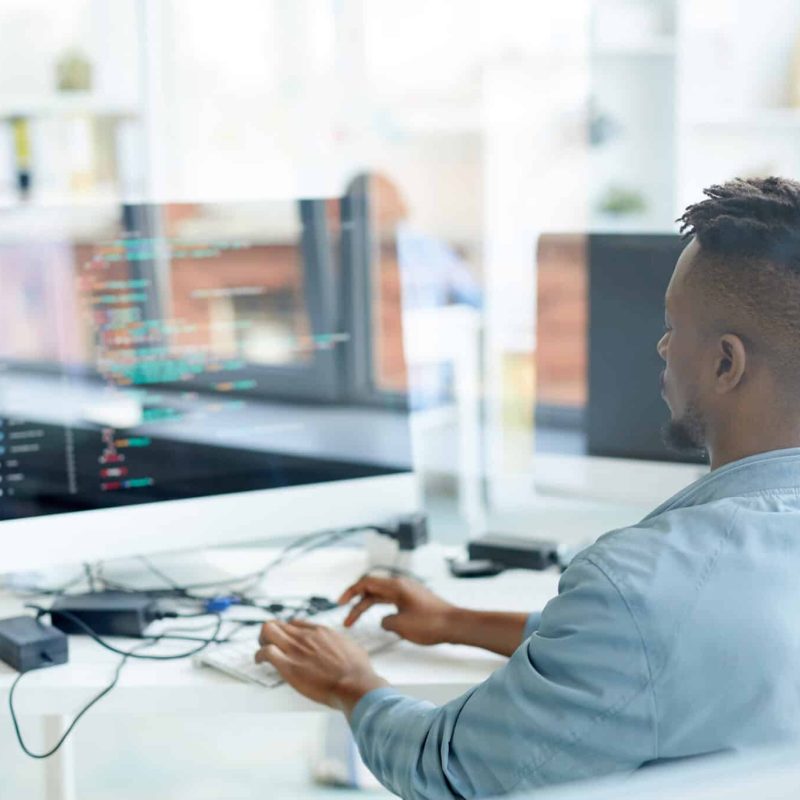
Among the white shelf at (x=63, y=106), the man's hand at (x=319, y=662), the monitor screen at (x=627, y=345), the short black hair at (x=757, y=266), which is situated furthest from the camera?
the white shelf at (x=63, y=106)

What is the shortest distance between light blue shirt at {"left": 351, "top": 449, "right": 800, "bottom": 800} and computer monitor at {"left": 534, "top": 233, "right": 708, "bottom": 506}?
0.73 m

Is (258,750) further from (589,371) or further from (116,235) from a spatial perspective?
(116,235)

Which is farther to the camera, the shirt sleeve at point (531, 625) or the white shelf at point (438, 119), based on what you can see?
the white shelf at point (438, 119)

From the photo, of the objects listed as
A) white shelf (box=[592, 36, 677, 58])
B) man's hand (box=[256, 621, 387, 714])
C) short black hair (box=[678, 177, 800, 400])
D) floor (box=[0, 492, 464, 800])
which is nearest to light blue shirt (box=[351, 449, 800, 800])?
short black hair (box=[678, 177, 800, 400])

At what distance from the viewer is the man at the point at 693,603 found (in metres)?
0.95

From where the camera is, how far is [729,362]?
1067 millimetres

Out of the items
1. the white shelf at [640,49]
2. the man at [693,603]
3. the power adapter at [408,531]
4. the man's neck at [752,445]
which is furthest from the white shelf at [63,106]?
the man's neck at [752,445]

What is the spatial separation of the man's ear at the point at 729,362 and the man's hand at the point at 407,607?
49cm

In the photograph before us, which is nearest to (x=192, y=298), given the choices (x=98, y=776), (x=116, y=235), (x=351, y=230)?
(x=116, y=235)

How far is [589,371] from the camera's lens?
70.8 inches

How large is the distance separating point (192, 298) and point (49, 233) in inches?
7.9

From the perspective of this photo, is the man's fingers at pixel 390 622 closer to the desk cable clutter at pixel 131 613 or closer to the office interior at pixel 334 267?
the desk cable clutter at pixel 131 613

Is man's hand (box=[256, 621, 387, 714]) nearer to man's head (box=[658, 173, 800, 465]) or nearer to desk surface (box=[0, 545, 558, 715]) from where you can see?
desk surface (box=[0, 545, 558, 715])

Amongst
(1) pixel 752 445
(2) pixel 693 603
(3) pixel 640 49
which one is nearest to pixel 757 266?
(1) pixel 752 445
